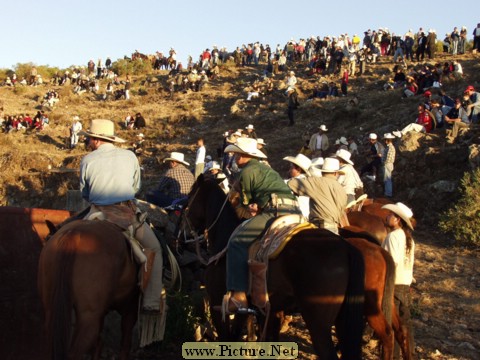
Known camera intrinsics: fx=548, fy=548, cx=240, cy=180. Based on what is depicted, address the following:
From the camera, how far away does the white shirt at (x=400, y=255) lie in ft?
24.4

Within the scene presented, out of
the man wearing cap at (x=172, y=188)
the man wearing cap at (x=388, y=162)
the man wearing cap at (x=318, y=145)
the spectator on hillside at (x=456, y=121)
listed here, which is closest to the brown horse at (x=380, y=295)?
the man wearing cap at (x=172, y=188)

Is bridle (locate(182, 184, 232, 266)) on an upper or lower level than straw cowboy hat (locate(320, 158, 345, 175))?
lower

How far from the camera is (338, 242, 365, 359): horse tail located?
5.49 meters

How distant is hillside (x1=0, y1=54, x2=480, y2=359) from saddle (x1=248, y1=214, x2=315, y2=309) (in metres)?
3.19

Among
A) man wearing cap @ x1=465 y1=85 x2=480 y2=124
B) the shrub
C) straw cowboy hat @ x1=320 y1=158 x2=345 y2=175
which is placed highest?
man wearing cap @ x1=465 y1=85 x2=480 y2=124

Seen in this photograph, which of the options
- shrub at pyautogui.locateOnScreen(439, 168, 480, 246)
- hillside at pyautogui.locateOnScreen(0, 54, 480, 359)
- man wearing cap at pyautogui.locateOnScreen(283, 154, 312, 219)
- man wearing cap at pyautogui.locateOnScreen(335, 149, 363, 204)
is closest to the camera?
man wearing cap at pyautogui.locateOnScreen(283, 154, 312, 219)

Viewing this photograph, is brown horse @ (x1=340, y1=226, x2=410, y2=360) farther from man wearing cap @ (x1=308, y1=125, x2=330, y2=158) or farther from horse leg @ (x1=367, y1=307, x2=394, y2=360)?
man wearing cap @ (x1=308, y1=125, x2=330, y2=158)

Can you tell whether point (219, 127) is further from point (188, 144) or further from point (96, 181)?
point (96, 181)

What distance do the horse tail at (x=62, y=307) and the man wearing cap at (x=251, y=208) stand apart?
1803 millimetres

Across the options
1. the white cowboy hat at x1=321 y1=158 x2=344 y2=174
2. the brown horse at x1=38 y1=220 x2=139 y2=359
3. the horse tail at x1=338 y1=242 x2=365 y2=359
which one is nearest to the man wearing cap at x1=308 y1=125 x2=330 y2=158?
the white cowboy hat at x1=321 y1=158 x2=344 y2=174

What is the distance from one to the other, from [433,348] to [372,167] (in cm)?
1097

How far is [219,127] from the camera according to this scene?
3184 cm

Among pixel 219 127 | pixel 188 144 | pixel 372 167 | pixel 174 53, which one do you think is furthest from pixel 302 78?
pixel 372 167

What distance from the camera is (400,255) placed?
7.46 m
